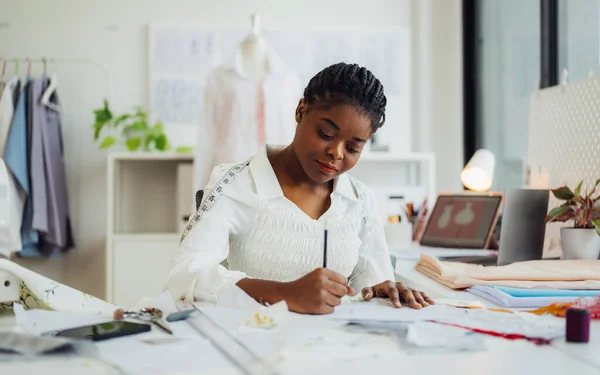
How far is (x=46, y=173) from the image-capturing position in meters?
3.38

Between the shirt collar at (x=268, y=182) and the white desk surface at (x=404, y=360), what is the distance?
50 centimetres

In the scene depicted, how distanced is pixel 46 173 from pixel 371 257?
2291mm

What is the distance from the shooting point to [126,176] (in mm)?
3541

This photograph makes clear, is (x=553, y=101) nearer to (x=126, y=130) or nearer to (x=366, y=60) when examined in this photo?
(x=366, y=60)

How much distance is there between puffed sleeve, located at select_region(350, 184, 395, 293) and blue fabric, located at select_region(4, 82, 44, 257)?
2.19 meters

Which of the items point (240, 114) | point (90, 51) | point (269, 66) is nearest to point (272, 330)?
point (240, 114)

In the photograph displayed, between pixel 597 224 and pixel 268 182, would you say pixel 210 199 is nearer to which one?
pixel 268 182

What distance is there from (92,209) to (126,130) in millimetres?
533

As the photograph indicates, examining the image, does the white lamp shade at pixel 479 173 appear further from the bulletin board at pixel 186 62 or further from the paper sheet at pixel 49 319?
the paper sheet at pixel 49 319

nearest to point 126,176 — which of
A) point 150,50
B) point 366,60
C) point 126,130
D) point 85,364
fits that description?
point 126,130

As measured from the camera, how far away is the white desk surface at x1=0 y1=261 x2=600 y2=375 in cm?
81

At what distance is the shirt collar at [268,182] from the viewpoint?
1.45m

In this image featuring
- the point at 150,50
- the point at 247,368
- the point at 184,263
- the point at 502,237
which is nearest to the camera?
the point at 247,368

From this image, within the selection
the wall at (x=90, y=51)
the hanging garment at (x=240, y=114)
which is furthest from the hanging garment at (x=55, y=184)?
the hanging garment at (x=240, y=114)
